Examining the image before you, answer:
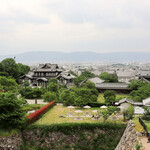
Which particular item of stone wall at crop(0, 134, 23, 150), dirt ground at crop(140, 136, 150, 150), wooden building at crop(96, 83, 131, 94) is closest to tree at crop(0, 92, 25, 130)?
stone wall at crop(0, 134, 23, 150)

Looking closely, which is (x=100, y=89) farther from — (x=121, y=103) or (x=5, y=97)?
(x=5, y=97)

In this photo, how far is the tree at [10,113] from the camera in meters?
16.0

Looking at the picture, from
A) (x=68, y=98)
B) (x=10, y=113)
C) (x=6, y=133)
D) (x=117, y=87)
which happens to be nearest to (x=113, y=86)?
(x=117, y=87)

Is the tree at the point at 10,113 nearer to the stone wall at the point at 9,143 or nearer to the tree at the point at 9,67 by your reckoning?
the stone wall at the point at 9,143

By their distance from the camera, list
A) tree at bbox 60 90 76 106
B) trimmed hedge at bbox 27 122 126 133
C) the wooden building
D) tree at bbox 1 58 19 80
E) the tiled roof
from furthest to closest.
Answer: tree at bbox 1 58 19 80
the tiled roof
the wooden building
tree at bbox 60 90 76 106
trimmed hedge at bbox 27 122 126 133

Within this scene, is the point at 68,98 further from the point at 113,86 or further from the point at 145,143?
the point at 145,143

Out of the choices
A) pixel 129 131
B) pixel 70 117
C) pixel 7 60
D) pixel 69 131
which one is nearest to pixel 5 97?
pixel 69 131

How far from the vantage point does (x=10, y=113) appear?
1609 cm

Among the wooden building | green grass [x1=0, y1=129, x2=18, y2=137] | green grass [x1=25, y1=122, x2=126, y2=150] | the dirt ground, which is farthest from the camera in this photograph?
the wooden building

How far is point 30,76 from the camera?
52.4m

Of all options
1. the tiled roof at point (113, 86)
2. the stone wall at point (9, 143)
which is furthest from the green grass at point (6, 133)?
the tiled roof at point (113, 86)

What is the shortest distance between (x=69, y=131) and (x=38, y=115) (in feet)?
16.7

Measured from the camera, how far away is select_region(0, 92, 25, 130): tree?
16.0 m

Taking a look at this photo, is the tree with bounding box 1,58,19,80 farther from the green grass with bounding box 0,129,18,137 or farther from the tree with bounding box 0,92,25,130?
the green grass with bounding box 0,129,18,137
